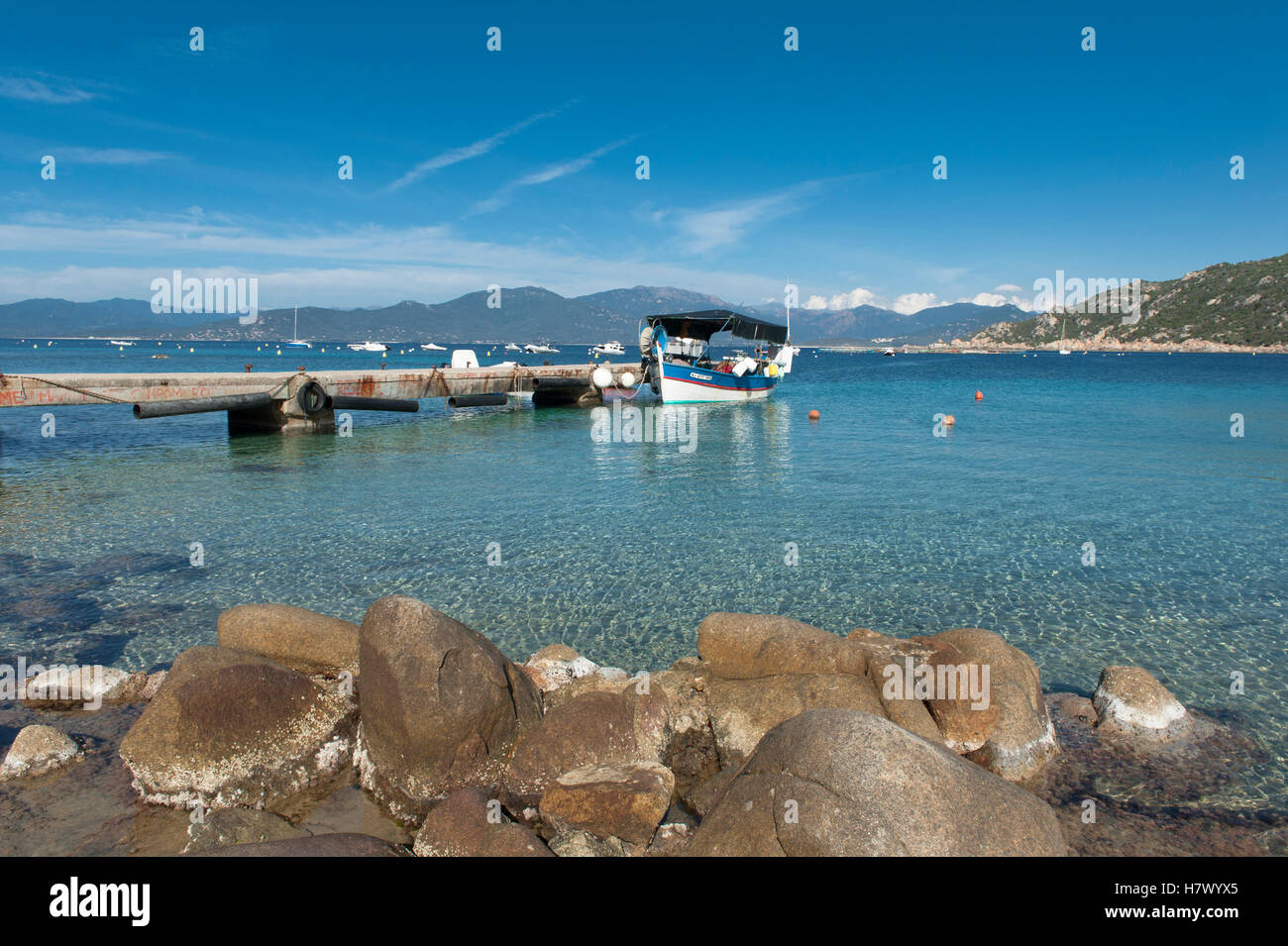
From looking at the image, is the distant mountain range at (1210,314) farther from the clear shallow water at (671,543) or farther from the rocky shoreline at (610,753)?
the rocky shoreline at (610,753)

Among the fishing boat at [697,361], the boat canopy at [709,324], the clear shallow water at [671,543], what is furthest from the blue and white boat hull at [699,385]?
the clear shallow water at [671,543]

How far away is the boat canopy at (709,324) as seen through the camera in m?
42.5

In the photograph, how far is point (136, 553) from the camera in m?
12.6

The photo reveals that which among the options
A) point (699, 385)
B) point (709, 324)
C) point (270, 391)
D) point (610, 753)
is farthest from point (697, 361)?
point (610, 753)

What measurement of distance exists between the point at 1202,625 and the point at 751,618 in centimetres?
669

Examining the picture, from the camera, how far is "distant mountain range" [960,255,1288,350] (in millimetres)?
140625

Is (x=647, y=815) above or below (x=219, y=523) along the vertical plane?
below

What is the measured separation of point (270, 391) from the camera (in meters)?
28.7

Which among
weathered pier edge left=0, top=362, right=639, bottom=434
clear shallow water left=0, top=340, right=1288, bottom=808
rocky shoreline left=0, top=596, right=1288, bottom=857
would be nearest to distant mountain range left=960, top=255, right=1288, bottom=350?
clear shallow water left=0, top=340, right=1288, bottom=808

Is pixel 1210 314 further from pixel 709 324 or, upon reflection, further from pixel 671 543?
pixel 671 543
